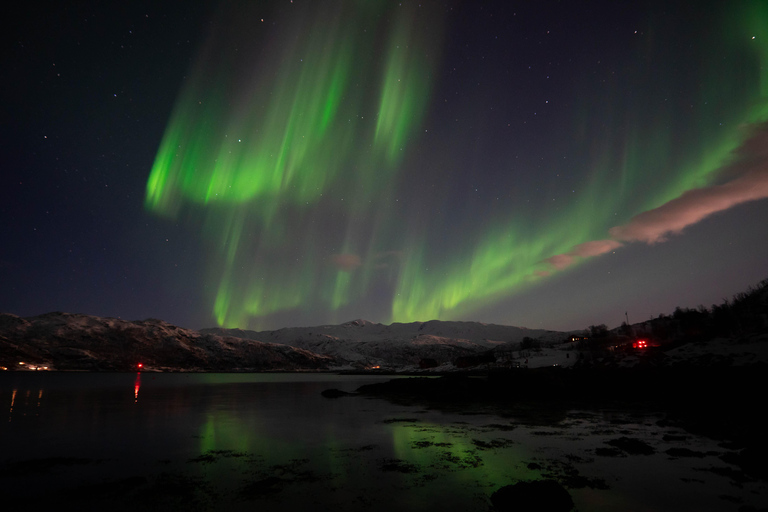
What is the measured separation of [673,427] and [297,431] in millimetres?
26512

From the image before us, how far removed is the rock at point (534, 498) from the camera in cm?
1121

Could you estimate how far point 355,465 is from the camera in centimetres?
1764

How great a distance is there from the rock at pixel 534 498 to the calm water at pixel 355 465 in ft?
2.22

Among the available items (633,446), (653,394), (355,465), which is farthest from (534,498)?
(653,394)

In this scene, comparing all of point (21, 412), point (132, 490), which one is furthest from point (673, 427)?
point (21, 412)

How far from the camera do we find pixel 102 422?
1233 inches

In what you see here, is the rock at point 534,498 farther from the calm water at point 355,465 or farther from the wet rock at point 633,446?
the wet rock at point 633,446

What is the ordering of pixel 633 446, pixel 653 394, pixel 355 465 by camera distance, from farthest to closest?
pixel 653 394, pixel 633 446, pixel 355 465

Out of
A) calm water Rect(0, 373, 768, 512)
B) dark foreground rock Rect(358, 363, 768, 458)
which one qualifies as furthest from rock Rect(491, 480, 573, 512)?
dark foreground rock Rect(358, 363, 768, 458)

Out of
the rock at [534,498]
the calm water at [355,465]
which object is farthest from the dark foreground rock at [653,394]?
the rock at [534,498]

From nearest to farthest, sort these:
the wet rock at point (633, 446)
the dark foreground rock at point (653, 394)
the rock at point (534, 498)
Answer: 1. the rock at point (534, 498)
2. the wet rock at point (633, 446)
3. the dark foreground rock at point (653, 394)

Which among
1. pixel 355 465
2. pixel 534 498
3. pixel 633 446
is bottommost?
pixel 355 465

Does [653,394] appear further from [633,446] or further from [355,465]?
[355,465]

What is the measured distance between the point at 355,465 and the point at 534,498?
29.5ft
